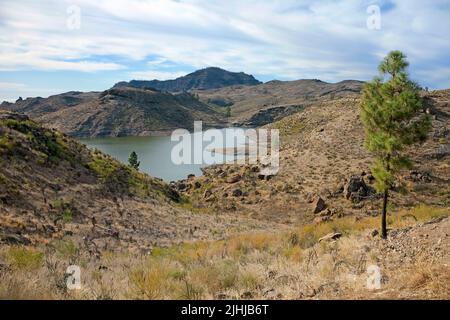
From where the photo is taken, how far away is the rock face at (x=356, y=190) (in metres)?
34.6

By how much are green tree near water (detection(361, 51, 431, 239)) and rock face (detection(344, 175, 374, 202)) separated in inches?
795

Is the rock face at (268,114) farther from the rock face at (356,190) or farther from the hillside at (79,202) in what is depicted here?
the hillside at (79,202)

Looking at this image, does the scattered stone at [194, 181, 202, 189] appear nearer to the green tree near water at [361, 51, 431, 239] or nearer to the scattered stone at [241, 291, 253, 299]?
the green tree near water at [361, 51, 431, 239]

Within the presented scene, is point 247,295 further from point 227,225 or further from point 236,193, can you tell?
point 236,193

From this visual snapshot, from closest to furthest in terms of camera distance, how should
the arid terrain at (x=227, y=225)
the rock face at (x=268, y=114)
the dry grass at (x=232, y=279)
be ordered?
the dry grass at (x=232, y=279), the arid terrain at (x=227, y=225), the rock face at (x=268, y=114)

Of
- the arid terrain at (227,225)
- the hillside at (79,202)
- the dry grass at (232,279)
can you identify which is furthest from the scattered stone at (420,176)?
the dry grass at (232,279)

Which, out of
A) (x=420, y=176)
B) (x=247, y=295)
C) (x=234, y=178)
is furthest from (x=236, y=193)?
(x=247, y=295)

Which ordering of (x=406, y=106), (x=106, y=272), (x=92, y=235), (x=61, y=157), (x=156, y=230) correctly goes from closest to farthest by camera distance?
(x=106, y=272) → (x=406, y=106) → (x=92, y=235) → (x=156, y=230) → (x=61, y=157)

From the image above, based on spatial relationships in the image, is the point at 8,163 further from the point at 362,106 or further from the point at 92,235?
the point at 362,106

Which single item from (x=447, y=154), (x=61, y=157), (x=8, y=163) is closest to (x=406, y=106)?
(x=8, y=163)

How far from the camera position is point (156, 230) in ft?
77.4

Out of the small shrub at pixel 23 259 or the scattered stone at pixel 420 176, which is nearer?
the small shrub at pixel 23 259

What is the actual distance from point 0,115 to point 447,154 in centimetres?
4212

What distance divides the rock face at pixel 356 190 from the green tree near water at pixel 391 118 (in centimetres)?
2020
